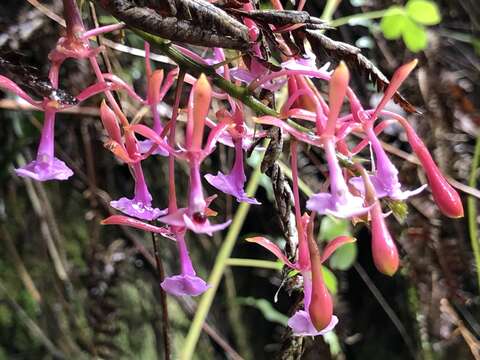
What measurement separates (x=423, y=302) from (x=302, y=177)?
0.33 m

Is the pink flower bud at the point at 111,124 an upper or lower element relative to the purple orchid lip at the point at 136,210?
upper

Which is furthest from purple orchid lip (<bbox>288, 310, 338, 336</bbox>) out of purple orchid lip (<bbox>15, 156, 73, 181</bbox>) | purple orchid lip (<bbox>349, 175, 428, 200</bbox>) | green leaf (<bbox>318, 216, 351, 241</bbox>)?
green leaf (<bbox>318, 216, 351, 241</bbox>)

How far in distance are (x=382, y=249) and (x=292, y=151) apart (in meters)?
0.10

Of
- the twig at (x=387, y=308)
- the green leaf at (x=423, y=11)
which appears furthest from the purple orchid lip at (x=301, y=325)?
the twig at (x=387, y=308)

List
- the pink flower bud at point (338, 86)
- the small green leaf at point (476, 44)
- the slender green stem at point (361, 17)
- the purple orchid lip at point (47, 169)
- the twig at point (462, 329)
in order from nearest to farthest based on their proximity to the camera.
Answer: the pink flower bud at point (338, 86) < the purple orchid lip at point (47, 169) < the twig at point (462, 329) < the slender green stem at point (361, 17) < the small green leaf at point (476, 44)

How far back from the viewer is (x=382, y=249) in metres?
0.42

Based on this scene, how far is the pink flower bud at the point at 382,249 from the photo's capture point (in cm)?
42

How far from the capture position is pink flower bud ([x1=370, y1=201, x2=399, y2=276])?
16.4 inches

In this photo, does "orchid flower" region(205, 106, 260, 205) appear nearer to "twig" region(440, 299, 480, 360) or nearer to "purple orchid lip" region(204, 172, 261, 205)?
"purple orchid lip" region(204, 172, 261, 205)

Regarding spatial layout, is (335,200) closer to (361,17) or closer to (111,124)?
(111,124)

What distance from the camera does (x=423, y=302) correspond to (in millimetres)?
1198

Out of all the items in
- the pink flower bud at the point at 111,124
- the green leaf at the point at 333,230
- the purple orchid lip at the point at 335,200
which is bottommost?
the green leaf at the point at 333,230

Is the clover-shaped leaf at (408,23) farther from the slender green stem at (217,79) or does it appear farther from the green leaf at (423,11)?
the slender green stem at (217,79)

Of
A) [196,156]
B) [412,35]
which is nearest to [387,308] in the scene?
[412,35]
